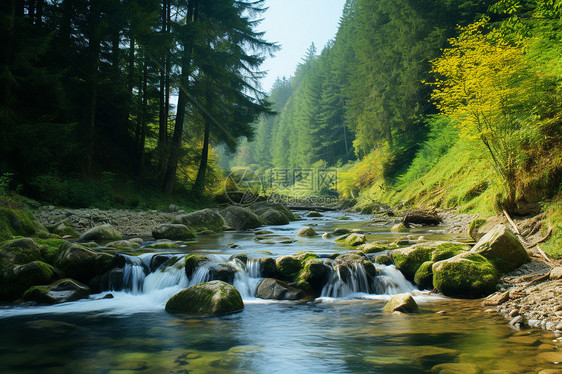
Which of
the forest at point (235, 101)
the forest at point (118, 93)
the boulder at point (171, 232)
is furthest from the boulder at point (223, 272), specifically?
the forest at point (118, 93)

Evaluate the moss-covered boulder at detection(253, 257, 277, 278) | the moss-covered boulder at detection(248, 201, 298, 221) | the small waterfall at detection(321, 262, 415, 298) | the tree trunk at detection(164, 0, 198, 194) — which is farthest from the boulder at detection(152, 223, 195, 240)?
the tree trunk at detection(164, 0, 198, 194)

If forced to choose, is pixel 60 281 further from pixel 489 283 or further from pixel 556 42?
pixel 556 42

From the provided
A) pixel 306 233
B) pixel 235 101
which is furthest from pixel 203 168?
pixel 306 233

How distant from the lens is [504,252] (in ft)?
20.2

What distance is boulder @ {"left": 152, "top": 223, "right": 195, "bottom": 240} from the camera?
10.8 metres

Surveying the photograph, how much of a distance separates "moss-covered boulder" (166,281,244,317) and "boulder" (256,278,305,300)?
65 centimetres

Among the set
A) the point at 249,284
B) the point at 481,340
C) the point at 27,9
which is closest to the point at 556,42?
the point at 481,340

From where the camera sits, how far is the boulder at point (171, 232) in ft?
35.3

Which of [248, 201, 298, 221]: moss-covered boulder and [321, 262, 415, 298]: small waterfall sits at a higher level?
[248, 201, 298, 221]: moss-covered boulder

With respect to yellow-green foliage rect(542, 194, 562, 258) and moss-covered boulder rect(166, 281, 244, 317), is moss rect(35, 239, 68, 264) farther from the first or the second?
yellow-green foliage rect(542, 194, 562, 258)

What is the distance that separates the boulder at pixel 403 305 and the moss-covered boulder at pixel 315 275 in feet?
4.57

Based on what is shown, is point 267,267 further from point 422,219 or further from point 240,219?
point 422,219

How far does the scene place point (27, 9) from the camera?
13758 mm

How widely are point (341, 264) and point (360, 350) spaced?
2.69 meters
